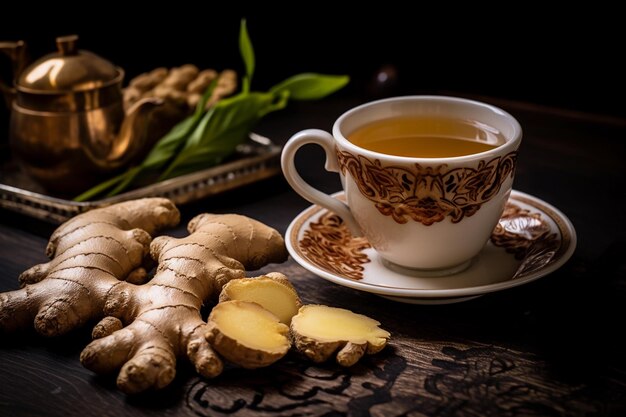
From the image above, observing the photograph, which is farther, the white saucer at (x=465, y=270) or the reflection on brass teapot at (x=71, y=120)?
the reflection on brass teapot at (x=71, y=120)

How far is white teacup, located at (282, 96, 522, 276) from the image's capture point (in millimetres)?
940

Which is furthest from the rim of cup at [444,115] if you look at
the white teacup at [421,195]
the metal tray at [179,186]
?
the metal tray at [179,186]

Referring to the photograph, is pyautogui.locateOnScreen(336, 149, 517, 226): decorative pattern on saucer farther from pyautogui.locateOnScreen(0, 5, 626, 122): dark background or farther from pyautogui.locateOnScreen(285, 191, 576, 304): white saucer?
pyautogui.locateOnScreen(0, 5, 626, 122): dark background

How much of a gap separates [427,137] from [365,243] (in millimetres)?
179

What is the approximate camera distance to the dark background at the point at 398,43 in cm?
201

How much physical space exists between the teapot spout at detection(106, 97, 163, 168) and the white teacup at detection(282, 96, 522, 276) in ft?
1.44

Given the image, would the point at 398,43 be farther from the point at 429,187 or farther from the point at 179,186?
the point at 429,187

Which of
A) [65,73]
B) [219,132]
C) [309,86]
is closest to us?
[65,73]

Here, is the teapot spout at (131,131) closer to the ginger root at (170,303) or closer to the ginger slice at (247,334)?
the ginger root at (170,303)

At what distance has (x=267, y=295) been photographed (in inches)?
36.7

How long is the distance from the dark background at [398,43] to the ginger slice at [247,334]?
3.76 feet

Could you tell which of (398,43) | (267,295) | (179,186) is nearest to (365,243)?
(267,295)

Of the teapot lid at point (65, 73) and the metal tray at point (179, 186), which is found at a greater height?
the teapot lid at point (65, 73)

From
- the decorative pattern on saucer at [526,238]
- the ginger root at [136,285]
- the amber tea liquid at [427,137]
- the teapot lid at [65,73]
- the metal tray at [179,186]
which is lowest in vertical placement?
the metal tray at [179,186]
